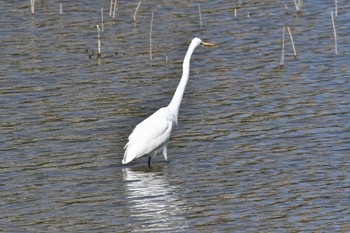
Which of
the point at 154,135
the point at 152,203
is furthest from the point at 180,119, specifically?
the point at 152,203

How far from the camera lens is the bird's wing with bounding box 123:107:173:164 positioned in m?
12.5

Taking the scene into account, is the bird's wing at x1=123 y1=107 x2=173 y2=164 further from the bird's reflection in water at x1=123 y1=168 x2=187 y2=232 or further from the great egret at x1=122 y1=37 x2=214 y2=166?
the bird's reflection in water at x1=123 y1=168 x2=187 y2=232

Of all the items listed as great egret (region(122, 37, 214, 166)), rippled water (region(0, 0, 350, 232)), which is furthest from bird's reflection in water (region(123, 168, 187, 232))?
great egret (region(122, 37, 214, 166))

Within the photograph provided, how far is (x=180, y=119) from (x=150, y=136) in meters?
2.26

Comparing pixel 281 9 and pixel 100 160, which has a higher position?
pixel 281 9

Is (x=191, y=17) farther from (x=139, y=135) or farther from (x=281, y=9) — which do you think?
(x=139, y=135)

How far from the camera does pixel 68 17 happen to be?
862 inches

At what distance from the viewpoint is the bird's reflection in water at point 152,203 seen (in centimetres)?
1020

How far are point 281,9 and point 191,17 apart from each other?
2079 millimetres

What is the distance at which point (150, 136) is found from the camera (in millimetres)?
12695

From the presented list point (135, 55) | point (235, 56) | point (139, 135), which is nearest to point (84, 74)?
point (135, 55)

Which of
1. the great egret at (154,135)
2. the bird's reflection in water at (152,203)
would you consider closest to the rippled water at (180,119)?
the bird's reflection in water at (152,203)

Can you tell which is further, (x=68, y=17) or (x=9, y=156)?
(x=68, y=17)

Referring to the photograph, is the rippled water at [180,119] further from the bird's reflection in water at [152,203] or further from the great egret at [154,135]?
the great egret at [154,135]
